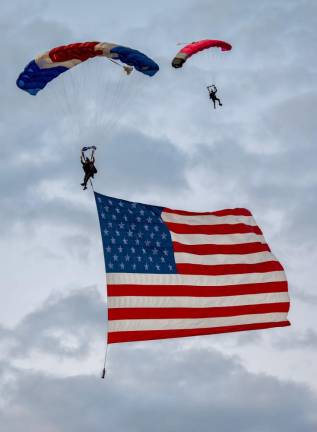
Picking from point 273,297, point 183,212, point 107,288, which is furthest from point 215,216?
point 107,288

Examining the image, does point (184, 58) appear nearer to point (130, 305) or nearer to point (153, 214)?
point (153, 214)

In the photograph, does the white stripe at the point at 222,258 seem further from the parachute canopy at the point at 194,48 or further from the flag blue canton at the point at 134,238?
the parachute canopy at the point at 194,48

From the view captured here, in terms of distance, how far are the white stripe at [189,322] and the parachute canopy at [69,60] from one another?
879 cm

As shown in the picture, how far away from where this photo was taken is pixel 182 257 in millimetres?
43156

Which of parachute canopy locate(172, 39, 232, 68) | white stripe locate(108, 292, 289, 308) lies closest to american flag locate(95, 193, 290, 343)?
white stripe locate(108, 292, 289, 308)

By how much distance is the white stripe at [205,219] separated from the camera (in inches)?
1737

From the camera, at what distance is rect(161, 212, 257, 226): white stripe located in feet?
145

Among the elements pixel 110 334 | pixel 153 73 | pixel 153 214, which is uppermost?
pixel 153 73

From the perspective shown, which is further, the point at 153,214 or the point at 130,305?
the point at 153,214

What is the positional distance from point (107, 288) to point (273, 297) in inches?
279

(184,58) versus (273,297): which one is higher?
(184,58)

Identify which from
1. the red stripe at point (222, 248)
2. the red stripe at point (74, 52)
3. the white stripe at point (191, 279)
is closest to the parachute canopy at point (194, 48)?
the red stripe at point (74, 52)

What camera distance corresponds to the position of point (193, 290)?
140 feet

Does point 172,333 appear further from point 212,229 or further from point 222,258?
point 212,229
